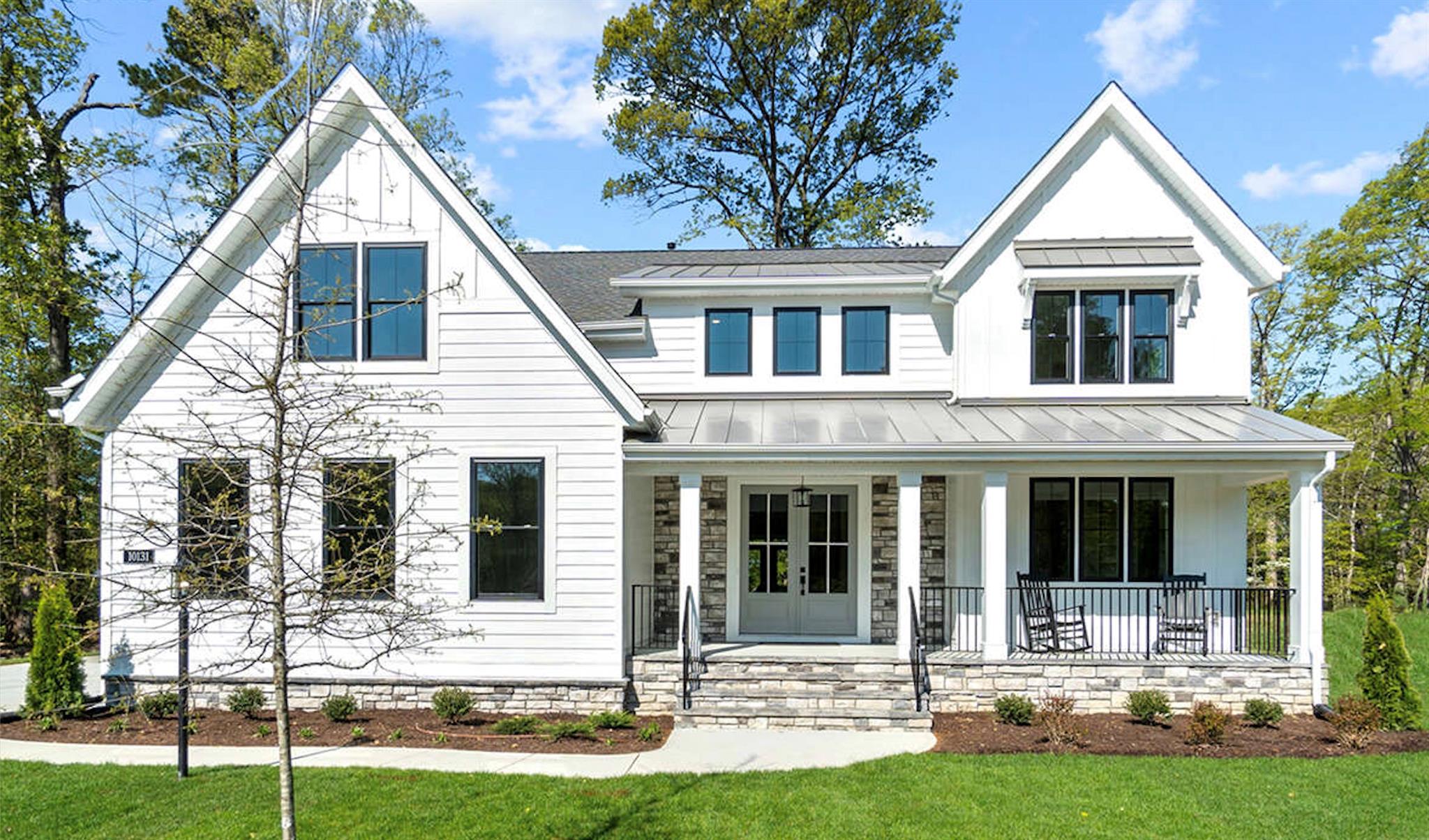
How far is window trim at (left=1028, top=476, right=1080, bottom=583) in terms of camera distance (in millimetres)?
11383

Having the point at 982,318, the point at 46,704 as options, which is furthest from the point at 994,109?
the point at 46,704

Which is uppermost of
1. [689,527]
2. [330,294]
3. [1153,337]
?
[330,294]

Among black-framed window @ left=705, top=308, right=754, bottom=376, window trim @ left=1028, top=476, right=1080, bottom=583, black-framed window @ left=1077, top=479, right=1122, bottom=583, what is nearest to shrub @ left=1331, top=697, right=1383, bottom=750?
black-framed window @ left=1077, top=479, right=1122, bottom=583

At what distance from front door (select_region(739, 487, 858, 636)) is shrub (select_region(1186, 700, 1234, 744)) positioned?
14.8 feet

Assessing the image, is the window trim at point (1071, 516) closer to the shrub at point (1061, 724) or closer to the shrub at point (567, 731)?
the shrub at point (1061, 724)

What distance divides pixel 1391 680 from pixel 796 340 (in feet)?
27.2

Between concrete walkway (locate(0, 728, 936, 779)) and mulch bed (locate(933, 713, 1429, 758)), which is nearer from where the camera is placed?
concrete walkway (locate(0, 728, 936, 779))

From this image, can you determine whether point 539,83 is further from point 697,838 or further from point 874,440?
point 697,838

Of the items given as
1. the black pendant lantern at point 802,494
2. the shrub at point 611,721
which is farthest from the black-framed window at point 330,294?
the black pendant lantern at point 802,494

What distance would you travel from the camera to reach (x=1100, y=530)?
11391 mm

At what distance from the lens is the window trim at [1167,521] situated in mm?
11328

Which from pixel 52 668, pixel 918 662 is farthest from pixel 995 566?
pixel 52 668

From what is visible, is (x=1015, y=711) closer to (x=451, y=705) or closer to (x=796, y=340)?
(x=796, y=340)

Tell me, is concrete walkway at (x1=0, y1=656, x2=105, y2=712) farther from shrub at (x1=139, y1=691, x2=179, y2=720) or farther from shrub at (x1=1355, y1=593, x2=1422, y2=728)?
shrub at (x1=1355, y1=593, x2=1422, y2=728)
